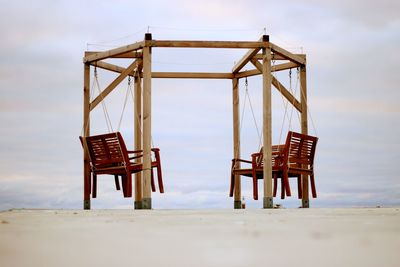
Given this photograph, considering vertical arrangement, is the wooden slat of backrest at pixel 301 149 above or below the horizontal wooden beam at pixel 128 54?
below

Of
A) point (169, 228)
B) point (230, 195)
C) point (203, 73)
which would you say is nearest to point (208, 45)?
point (203, 73)

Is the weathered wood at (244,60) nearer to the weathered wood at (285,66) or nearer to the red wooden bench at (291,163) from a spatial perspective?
the weathered wood at (285,66)

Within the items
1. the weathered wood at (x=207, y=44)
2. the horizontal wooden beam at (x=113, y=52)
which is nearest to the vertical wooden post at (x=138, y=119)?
the horizontal wooden beam at (x=113, y=52)

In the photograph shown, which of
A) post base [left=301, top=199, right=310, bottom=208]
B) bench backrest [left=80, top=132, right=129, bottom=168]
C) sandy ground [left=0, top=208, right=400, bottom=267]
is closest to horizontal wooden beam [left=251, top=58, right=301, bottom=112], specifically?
post base [left=301, top=199, right=310, bottom=208]

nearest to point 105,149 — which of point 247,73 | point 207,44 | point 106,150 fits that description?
point 106,150

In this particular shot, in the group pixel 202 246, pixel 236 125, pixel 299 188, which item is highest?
pixel 236 125

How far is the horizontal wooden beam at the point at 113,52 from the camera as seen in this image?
9.82m

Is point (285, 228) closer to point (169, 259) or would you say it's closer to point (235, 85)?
point (169, 259)

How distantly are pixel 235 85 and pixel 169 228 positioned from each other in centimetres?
799

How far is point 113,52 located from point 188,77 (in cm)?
173

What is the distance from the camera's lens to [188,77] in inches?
453

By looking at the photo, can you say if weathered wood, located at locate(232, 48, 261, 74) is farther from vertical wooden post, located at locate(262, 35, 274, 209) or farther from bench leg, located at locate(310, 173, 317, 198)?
bench leg, located at locate(310, 173, 317, 198)

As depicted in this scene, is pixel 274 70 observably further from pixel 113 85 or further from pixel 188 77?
pixel 113 85

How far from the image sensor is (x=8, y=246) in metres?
2.84
